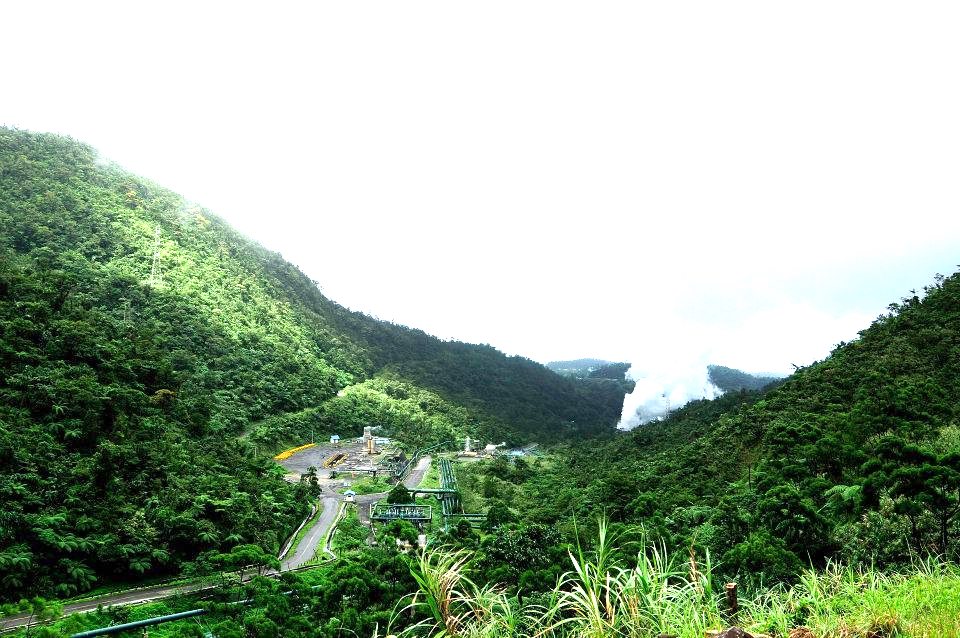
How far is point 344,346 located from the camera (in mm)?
82812

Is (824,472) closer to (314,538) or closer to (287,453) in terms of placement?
(314,538)

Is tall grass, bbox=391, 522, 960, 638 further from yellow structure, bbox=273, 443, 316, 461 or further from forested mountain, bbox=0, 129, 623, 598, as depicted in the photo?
yellow structure, bbox=273, 443, 316, 461

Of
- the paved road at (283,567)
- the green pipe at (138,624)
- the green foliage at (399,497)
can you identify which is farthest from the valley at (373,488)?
the green foliage at (399,497)

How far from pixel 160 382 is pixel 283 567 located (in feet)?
55.8

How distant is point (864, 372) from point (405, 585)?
92.5 feet

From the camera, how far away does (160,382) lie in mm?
32844

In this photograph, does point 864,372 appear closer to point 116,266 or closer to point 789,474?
point 789,474

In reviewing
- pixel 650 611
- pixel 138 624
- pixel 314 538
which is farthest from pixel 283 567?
pixel 650 611

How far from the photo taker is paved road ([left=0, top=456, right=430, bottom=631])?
53.7 feet

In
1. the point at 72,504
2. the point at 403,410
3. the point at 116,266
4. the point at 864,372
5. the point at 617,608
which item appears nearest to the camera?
the point at 617,608

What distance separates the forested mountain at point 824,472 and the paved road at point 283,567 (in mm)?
11694

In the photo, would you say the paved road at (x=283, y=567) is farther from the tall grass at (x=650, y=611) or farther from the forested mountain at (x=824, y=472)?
the tall grass at (x=650, y=611)

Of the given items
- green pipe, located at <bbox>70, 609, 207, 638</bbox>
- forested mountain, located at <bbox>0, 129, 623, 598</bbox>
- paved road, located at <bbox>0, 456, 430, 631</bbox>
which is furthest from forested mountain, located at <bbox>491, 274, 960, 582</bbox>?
forested mountain, located at <bbox>0, 129, 623, 598</bbox>

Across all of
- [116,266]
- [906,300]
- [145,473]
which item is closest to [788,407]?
[906,300]
